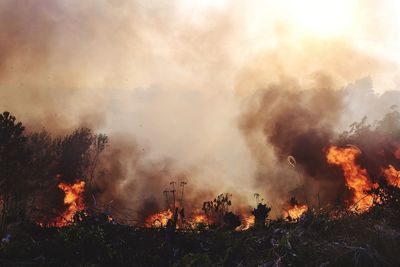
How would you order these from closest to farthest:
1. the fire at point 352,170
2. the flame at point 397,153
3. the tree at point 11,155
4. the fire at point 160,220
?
the fire at point 160,220 < the tree at point 11,155 < the fire at point 352,170 < the flame at point 397,153

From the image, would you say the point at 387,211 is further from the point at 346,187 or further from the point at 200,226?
the point at 346,187

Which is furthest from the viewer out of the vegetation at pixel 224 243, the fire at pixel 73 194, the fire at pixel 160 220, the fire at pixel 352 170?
the fire at pixel 73 194

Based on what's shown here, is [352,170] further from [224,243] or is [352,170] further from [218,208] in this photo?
[224,243]

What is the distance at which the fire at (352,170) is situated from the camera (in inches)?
1537

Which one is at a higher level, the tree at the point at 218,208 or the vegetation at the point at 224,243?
the tree at the point at 218,208

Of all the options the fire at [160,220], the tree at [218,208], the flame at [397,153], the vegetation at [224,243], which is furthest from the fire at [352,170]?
the vegetation at [224,243]

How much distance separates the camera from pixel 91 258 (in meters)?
7.75

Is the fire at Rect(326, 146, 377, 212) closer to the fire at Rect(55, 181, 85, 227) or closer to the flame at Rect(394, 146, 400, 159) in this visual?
the flame at Rect(394, 146, 400, 159)

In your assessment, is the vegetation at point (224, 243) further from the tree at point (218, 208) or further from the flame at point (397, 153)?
the flame at point (397, 153)

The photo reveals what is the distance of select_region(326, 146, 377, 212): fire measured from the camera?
39028mm

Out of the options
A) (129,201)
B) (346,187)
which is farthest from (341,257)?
(129,201)

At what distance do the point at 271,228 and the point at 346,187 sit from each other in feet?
121

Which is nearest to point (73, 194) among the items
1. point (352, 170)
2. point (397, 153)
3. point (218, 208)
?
point (218, 208)

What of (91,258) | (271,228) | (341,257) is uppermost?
(271,228)
